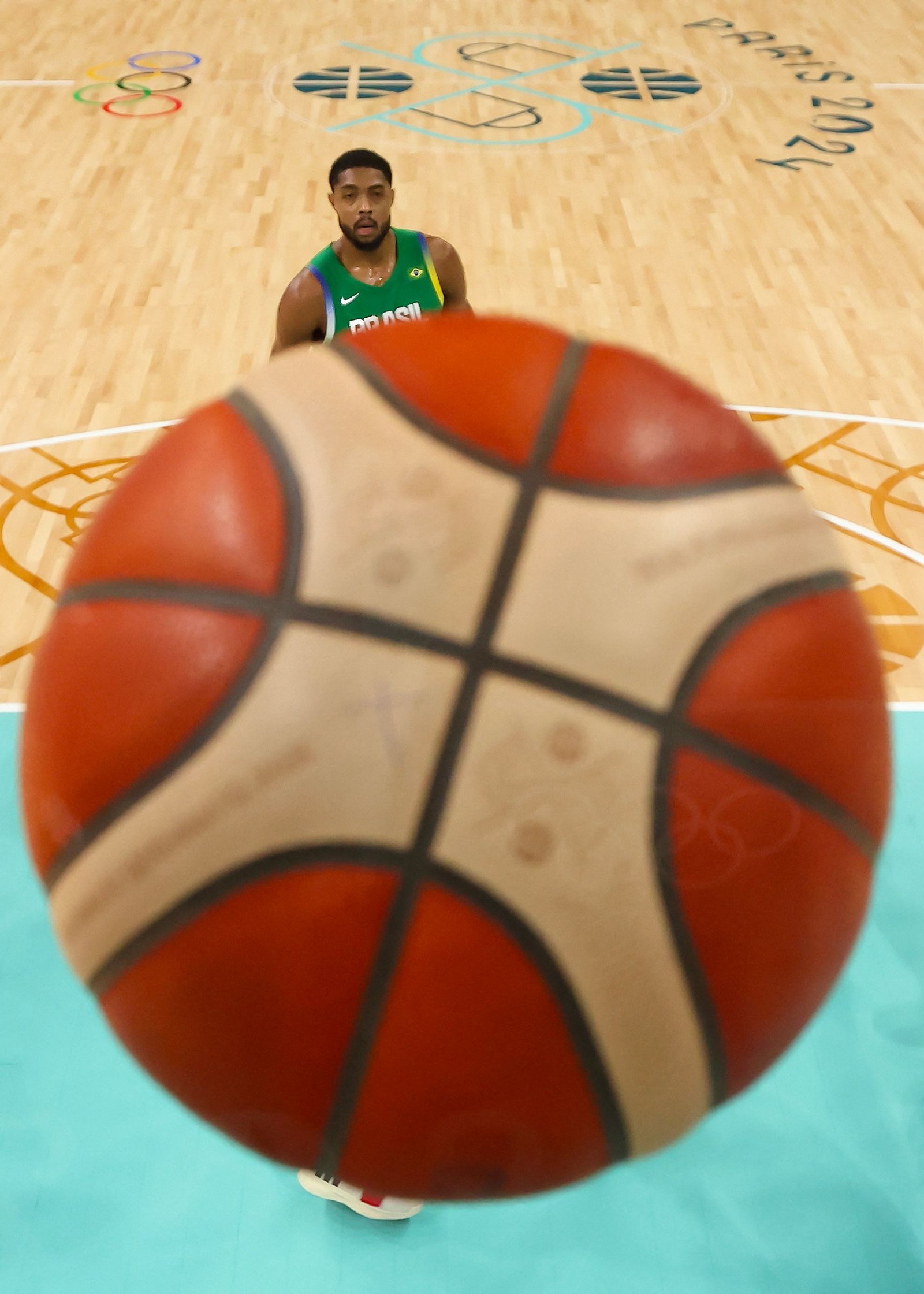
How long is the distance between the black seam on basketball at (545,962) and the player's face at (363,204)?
282 cm

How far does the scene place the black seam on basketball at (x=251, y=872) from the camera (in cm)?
108

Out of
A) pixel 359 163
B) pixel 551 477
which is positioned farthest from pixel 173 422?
pixel 551 477

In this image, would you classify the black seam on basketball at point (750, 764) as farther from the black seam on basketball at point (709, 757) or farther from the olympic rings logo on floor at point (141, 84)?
the olympic rings logo on floor at point (141, 84)

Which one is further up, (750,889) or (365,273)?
(750,889)

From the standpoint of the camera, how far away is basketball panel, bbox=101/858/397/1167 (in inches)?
42.9

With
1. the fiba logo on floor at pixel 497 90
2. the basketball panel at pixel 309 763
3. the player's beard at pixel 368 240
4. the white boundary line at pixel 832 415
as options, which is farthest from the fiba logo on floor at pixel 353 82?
the basketball panel at pixel 309 763

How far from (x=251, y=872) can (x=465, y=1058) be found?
24 cm

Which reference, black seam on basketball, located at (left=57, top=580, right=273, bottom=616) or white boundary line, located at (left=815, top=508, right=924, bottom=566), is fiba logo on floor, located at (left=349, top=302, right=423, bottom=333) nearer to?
white boundary line, located at (left=815, top=508, right=924, bottom=566)

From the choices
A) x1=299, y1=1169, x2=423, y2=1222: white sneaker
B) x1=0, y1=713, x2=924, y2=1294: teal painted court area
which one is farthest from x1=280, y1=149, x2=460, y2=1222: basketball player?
x1=299, y1=1169, x2=423, y2=1222: white sneaker

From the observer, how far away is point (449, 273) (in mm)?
3797

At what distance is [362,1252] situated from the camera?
8.05 feet

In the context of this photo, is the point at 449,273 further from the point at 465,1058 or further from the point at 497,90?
the point at 497,90

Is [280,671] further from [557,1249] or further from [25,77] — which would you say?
[25,77]

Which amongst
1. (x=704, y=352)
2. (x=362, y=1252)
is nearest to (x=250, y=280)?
(x=704, y=352)
